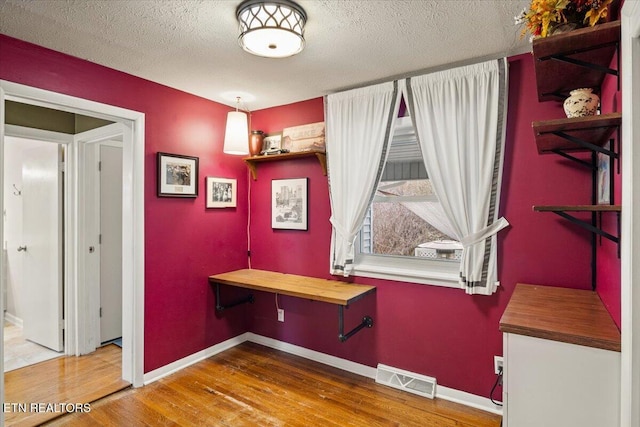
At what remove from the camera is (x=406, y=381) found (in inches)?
102

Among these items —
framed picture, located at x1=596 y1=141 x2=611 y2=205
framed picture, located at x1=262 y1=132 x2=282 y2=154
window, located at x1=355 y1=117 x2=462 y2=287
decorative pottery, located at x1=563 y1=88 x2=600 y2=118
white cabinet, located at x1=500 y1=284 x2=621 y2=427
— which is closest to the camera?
white cabinet, located at x1=500 y1=284 x2=621 y2=427

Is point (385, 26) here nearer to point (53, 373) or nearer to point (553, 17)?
point (553, 17)

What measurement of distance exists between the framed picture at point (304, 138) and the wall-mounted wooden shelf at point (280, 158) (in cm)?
8

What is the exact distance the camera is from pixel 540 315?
4.83 feet

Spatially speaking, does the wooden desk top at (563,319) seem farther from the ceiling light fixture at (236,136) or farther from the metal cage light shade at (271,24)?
the ceiling light fixture at (236,136)

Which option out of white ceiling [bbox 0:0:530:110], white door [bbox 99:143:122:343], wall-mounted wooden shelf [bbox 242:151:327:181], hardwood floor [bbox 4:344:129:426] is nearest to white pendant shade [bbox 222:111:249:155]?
wall-mounted wooden shelf [bbox 242:151:327:181]

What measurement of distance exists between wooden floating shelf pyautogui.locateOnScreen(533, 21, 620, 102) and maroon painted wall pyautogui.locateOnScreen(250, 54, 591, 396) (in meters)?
0.59

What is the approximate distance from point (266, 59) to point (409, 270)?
1.82 m

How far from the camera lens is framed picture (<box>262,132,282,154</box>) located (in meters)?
3.30

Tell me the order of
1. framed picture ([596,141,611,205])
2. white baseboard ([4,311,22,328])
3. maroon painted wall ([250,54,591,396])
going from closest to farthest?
framed picture ([596,141,611,205]) < maroon painted wall ([250,54,591,396]) < white baseboard ([4,311,22,328])

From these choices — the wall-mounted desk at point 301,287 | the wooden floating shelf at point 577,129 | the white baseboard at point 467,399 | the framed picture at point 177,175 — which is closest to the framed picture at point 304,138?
the framed picture at point 177,175

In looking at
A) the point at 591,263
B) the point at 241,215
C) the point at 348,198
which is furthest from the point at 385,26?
the point at 241,215

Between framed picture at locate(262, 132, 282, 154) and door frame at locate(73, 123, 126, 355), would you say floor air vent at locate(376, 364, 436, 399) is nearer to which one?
framed picture at locate(262, 132, 282, 154)

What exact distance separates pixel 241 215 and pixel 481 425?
8.51 ft
